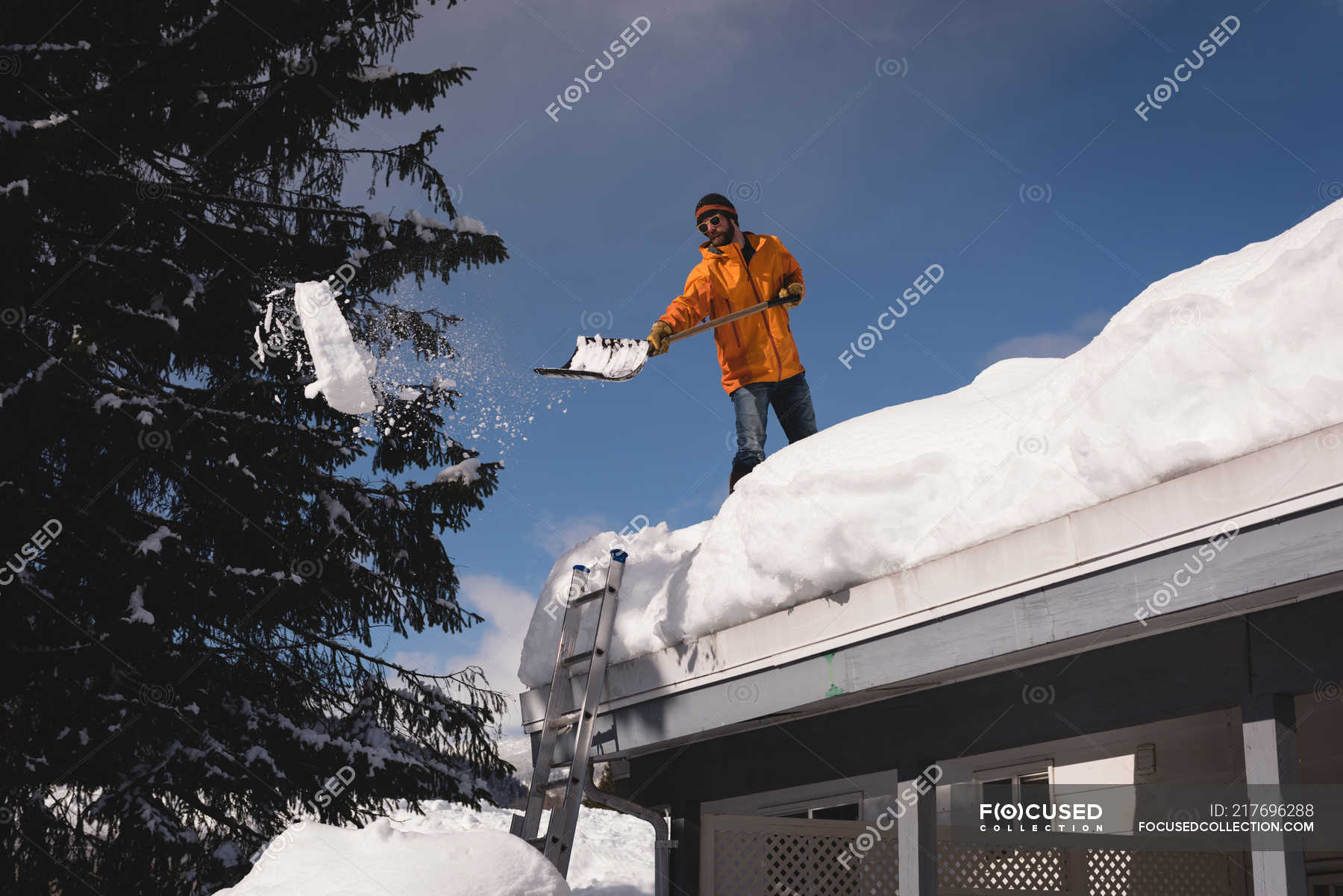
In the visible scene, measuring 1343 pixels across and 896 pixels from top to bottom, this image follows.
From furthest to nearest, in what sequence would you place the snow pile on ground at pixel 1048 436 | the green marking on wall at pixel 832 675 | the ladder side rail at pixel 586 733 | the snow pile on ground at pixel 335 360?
the snow pile on ground at pixel 335 360, the ladder side rail at pixel 586 733, the green marking on wall at pixel 832 675, the snow pile on ground at pixel 1048 436

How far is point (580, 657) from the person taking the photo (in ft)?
15.3

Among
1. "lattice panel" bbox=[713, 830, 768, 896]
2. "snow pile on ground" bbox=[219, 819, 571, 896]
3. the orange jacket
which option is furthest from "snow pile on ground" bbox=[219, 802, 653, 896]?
the orange jacket

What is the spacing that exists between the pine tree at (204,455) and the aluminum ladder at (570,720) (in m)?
3.75

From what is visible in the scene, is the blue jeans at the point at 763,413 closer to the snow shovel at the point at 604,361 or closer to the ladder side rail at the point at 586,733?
the snow shovel at the point at 604,361

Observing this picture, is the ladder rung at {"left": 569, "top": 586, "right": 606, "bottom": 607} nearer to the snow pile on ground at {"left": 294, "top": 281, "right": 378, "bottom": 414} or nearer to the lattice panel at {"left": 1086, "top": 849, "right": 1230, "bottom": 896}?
the snow pile on ground at {"left": 294, "top": 281, "right": 378, "bottom": 414}

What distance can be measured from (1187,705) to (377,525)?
23.8 feet

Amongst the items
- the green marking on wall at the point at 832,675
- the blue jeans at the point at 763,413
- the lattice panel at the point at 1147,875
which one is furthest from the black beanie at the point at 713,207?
the lattice panel at the point at 1147,875

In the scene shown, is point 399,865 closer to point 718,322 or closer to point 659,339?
point 659,339

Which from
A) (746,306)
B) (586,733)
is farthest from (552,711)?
(746,306)

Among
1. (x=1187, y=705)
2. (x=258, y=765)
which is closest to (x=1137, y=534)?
(x=1187, y=705)

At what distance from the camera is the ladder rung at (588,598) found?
15.4ft

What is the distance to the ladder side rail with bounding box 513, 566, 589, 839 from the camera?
14.6 ft

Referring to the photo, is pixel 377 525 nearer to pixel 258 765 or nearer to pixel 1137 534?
pixel 258 765

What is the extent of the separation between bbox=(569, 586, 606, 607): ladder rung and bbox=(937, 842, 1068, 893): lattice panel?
1850 millimetres
